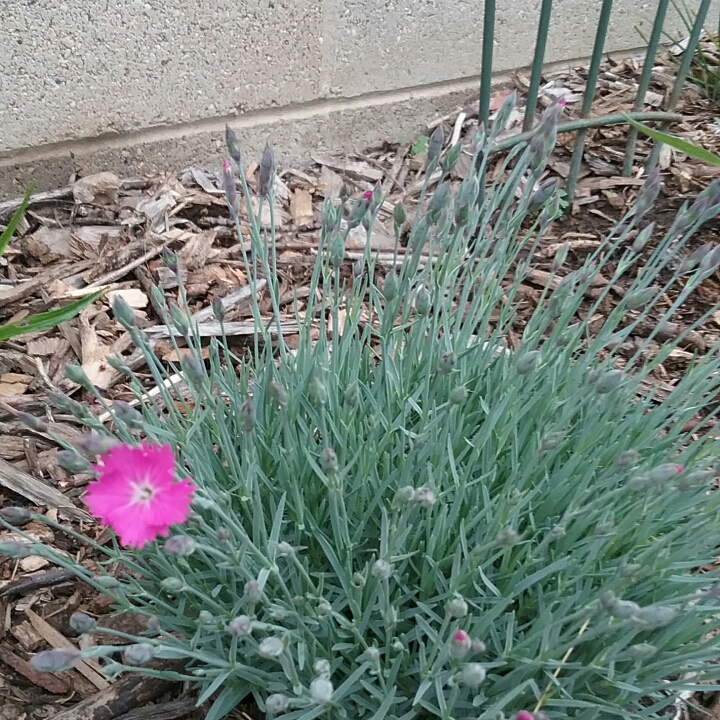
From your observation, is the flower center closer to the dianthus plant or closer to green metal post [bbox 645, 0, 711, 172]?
the dianthus plant

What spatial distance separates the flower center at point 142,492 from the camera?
565 mm

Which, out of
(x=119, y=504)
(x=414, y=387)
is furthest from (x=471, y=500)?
(x=119, y=504)

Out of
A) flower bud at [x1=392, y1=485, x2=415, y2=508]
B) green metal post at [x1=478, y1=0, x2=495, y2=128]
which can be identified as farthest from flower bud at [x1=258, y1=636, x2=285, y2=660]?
green metal post at [x1=478, y1=0, x2=495, y2=128]

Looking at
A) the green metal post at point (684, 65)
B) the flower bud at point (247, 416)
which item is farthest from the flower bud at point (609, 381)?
the green metal post at point (684, 65)

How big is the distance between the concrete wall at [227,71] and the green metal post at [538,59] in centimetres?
28

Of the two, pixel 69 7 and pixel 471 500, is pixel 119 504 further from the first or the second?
pixel 69 7

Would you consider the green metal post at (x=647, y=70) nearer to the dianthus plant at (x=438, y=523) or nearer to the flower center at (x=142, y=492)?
the dianthus plant at (x=438, y=523)

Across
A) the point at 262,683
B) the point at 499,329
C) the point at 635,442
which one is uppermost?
the point at 499,329

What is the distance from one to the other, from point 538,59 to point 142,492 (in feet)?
5.86

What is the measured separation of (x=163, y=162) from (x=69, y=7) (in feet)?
1.41

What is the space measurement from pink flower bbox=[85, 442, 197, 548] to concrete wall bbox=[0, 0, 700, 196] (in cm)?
149

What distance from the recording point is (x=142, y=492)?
571 millimetres

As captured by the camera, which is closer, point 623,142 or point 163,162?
point 163,162

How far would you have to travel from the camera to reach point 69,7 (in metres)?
1.70
